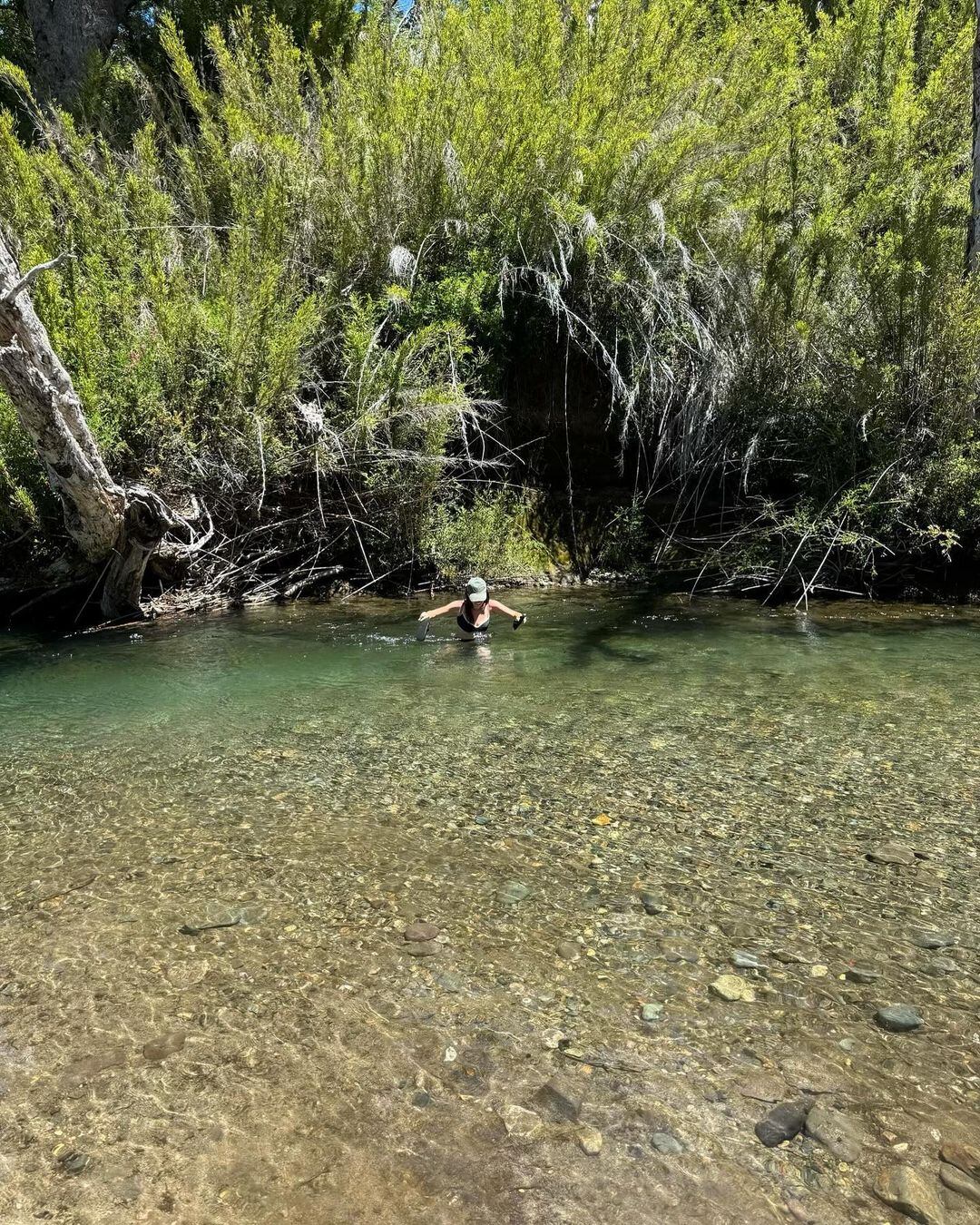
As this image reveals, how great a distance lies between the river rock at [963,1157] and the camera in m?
1.79

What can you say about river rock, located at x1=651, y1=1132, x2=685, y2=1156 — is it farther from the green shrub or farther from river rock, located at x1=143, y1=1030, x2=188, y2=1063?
the green shrub

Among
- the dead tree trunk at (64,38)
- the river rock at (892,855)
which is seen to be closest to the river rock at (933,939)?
the river rock at (892,855)

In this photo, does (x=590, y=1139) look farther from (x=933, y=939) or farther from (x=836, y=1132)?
(x=933, y=939)

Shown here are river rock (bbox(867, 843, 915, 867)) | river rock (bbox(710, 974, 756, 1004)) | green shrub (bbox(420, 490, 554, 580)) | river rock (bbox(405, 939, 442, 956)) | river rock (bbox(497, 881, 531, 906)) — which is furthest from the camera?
green shrub (bbox(420, 490, 554, 580))

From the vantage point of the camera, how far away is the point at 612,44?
29.8 feet

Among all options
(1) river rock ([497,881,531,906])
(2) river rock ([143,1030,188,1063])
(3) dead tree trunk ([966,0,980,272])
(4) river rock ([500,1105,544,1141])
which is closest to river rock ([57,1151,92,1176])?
(2) river rock ([143,1030,188,1063])

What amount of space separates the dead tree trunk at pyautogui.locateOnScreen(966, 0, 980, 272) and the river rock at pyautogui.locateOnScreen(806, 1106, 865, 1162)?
29.4 ft

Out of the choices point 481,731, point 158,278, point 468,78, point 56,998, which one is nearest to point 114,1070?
point 56,998

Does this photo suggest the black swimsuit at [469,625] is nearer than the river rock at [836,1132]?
No

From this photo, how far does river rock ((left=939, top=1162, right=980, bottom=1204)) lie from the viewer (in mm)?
1720

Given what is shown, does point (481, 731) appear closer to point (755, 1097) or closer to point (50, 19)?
point (755, 1097)

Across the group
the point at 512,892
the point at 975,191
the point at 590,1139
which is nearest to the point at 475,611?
the point at 512,892

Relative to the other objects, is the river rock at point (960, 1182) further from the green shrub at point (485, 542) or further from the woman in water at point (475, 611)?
the green shrub at point (485, 542)

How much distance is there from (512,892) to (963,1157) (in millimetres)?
1573
